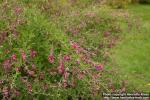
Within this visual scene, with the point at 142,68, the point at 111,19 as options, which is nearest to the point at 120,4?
the point at 111,19

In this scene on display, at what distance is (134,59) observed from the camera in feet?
25.9

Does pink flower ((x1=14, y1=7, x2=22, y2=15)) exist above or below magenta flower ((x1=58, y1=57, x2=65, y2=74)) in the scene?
above

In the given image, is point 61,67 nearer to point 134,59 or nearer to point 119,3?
point 134,59

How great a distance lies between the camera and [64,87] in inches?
185

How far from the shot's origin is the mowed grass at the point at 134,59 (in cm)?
648

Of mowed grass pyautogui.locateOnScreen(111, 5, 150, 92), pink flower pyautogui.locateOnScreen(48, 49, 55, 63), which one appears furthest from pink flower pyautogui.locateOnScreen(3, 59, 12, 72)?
mowed grass pyautogui.locateOnScreen(111, 5, 150, 92)

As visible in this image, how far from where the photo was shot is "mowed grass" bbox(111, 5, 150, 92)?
6.48m

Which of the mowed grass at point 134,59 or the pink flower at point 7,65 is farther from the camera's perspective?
the mowed grass at point 134,59

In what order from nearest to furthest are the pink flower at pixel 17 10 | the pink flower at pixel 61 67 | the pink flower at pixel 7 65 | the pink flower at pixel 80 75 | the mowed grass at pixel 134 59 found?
1. the pink flower at pixel 7 65
2. the pink flower at pixel 61 67
3. the pink flower at pixel 80 75
4. the pink flower at pixel 17 10
5. the mowed grass at pixel 134 59

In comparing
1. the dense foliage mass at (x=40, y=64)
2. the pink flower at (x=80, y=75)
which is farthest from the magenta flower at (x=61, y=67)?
the pink flower at (x=80, y=75)

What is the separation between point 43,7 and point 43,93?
258 cm

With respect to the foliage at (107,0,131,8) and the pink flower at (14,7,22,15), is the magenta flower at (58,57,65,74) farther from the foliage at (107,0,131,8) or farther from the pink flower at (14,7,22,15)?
the foliage at (107,0,131,8)

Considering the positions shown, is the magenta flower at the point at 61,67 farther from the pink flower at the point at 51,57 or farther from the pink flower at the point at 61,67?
the pink flower at the point at 51,57

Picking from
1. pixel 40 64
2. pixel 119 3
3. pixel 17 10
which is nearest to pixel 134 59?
pixel 17 10
